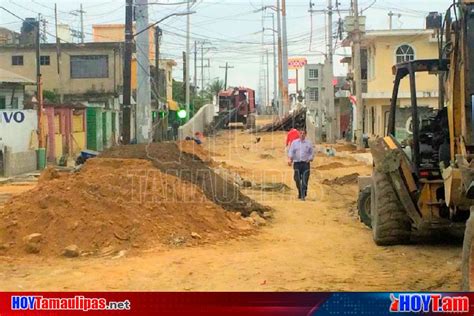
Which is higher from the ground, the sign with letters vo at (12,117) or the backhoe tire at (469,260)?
the sign with letters vo at (12,117)

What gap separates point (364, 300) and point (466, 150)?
2.90m

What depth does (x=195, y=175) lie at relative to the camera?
1509 cm

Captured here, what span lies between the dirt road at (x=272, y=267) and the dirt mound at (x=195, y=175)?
0.92 metres

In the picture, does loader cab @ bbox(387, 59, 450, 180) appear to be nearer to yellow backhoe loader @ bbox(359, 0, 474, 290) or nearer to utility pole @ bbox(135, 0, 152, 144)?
yellow backhoe loader @ bbox(359, 0, 474, 290)

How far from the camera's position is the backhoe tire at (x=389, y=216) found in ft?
32.3

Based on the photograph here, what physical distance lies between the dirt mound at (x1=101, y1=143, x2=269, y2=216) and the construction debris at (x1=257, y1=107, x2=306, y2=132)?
105 ft

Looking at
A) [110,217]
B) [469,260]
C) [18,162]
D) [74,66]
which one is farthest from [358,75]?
[469,260]

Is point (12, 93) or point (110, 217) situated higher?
point (12, 93)

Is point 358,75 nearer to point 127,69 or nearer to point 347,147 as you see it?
point 347,147

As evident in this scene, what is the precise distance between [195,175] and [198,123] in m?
35.9

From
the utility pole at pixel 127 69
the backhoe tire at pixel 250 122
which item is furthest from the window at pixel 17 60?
the utility pole at pixel 127 69

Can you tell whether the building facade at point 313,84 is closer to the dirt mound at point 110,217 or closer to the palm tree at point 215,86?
the dirt mound at point 110,217

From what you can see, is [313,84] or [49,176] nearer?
[49,176]

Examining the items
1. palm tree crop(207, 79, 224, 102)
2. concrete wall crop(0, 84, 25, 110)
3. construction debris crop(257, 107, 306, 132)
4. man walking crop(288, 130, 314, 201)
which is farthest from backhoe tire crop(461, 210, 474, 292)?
palm tree crop(207, 79, 224, 102)
